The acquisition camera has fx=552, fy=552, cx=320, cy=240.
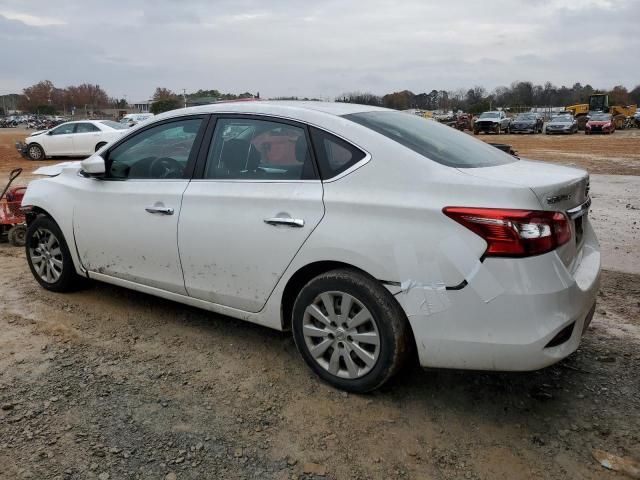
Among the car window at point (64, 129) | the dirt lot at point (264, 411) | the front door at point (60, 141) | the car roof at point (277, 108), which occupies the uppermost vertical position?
the car roof at point (277, 108)

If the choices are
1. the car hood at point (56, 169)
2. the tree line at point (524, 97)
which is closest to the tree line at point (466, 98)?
the tree line at point (524, 97)

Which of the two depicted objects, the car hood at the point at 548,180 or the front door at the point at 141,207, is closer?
the car hood at the point at 548,180

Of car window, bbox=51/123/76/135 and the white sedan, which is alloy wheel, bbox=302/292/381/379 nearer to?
the white sedan

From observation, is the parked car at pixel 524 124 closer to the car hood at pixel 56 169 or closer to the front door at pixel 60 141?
the front door at pixel 60 141

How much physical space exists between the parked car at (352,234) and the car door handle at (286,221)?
0.01 metres

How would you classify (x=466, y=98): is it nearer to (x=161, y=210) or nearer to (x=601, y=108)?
(x=601, y=108)

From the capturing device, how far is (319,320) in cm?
317

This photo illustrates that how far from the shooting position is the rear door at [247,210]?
10.5 ft

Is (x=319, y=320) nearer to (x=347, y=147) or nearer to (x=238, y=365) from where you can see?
(x=238, y=365)

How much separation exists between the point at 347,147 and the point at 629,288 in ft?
10.9

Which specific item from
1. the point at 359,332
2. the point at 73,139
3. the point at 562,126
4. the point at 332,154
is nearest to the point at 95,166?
the point at 332,154

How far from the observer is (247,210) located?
334 centimetres

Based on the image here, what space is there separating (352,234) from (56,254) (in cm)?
299

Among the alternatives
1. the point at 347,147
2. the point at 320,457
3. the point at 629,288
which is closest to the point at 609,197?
the point at 629,288
